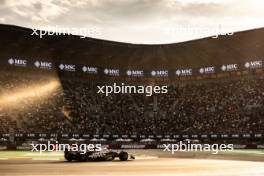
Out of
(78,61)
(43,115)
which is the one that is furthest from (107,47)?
(43,115)

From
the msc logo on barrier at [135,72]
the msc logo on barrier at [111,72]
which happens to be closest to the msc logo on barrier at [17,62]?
the msc logo on barrier at [111,72]

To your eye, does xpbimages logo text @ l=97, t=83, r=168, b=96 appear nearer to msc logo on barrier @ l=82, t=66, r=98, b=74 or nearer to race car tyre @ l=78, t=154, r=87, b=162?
msc logo on barrier @ l=82, t=66, r=98, b=74

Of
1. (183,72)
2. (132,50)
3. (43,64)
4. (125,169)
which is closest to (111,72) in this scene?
(132,50)

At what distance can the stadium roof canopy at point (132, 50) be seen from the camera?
63400mm

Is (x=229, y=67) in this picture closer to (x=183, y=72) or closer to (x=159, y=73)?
(x=183, y=72)

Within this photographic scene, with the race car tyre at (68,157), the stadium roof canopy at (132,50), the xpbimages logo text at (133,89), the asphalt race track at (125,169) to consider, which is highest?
the stadium roof canopy at (132,50)

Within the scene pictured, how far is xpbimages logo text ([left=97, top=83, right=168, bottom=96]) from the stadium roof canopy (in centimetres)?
347

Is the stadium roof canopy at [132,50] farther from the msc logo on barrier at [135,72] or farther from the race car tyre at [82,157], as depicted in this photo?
the race car tyre at [82,157]

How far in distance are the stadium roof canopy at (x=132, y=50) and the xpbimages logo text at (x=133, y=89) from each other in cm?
347

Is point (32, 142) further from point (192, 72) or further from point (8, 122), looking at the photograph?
point (192, 72)

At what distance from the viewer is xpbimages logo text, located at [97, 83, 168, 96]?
2840 inches

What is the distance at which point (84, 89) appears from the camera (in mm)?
69938

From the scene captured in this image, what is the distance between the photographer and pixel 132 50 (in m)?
73.1

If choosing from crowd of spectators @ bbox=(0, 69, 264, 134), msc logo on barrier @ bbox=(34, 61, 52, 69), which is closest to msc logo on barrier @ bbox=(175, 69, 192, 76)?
crowd of spectators @ bbox=(0, 69, 264, 134)
